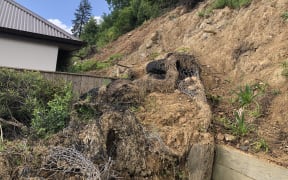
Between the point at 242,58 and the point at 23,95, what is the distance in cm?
499

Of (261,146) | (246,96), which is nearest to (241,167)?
(261,146)

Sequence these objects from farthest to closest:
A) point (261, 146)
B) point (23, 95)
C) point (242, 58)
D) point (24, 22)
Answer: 1. point (24, 22)
2. point (242, 58)
3. point (23, 95)
4. point (261, 146)

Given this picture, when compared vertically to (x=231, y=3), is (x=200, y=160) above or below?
below

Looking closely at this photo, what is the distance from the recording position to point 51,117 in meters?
5.70

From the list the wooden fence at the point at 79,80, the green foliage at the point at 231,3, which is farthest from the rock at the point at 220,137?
the green foliage at the point at 231,3

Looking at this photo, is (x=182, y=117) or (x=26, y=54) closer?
(x=182, y=117)

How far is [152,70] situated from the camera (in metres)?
7.31

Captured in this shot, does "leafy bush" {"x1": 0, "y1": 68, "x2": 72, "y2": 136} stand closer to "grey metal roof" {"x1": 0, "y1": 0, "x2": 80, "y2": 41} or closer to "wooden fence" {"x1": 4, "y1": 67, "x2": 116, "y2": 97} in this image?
"wooden fence" {"x1": 4, "y1": 67, "x2": 116, "y2": 97}

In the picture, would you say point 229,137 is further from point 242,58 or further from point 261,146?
point 242,58

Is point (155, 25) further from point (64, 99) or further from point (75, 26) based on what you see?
point (75, 26)

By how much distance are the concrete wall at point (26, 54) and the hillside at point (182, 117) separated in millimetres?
2857

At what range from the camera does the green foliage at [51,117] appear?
18.1 ft

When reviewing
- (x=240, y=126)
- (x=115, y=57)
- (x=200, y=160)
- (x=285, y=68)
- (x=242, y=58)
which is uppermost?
(x=115, y=57)

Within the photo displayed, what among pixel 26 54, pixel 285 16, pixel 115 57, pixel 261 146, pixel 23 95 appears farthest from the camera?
pixel 115 57
